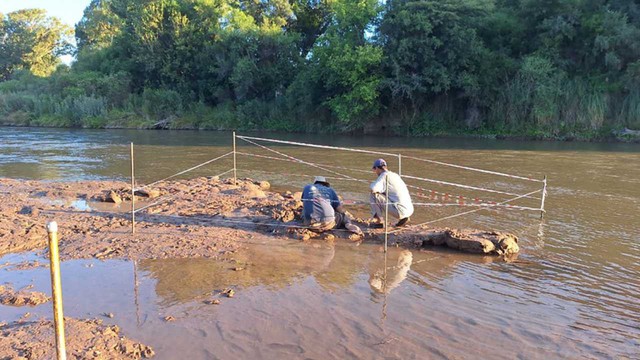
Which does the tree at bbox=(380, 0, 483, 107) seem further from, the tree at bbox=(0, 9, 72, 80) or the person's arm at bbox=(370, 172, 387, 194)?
the tree at bbox=(0, 9, 72, 80)

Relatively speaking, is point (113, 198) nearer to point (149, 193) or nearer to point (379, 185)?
point (149, 193)

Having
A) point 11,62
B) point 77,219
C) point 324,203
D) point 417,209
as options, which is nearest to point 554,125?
point 417,209

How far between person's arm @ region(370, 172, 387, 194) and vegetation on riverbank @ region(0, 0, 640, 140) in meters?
22.3

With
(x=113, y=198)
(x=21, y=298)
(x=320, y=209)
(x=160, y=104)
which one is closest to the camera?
(x=21, y=298)

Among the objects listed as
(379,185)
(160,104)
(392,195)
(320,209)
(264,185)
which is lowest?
(264,185)

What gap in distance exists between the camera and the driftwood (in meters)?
7.38

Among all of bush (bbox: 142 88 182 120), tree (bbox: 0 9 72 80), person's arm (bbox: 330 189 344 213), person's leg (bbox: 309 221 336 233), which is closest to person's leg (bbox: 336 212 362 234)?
person's arm (bbox: 330 189 344 213)

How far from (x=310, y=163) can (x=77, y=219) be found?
10008mm

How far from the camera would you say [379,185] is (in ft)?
26.9

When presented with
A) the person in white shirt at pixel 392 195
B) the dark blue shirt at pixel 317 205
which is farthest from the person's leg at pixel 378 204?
the dark blue shirt at pixel 317 205

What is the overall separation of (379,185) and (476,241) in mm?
1814

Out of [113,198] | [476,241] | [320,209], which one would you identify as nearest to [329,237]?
[320,209]

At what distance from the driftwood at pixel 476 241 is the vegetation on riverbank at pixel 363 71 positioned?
2279 centimetres

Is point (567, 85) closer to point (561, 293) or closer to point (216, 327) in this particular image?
point (561, 293)
